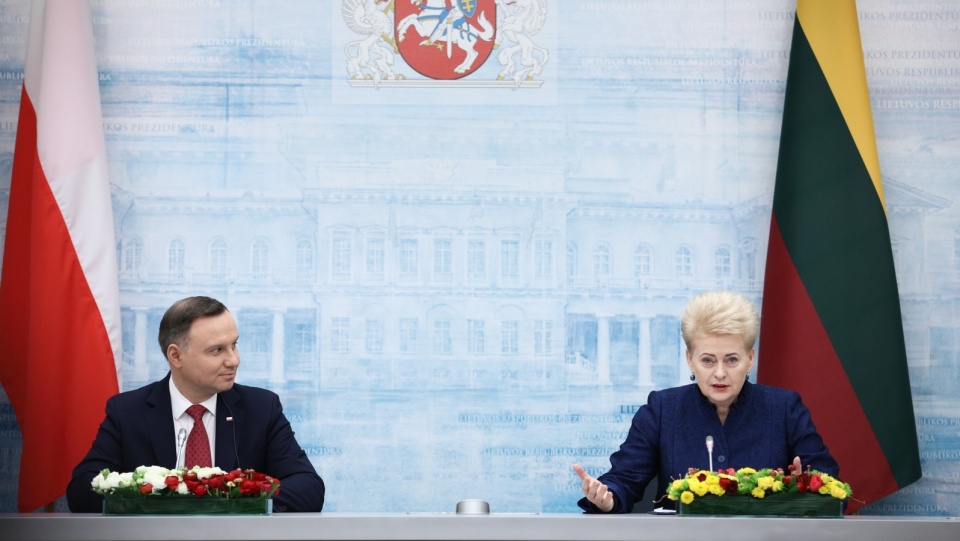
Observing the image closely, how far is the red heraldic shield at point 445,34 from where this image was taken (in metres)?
4.57

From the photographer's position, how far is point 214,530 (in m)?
2.44

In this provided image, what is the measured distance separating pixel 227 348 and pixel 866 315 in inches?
95.8

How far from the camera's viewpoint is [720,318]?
3.63 m

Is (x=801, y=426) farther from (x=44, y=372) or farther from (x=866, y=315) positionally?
(x=44, y=372)

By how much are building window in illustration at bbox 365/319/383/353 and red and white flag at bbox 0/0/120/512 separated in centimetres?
99

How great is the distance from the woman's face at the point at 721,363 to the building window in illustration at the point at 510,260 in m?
1.02

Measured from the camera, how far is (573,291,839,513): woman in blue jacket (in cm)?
364

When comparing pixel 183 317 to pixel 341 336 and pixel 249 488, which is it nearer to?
pixel 341 336

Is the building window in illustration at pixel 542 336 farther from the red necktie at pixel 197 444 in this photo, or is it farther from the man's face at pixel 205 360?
the red necktie at pixel 197 444

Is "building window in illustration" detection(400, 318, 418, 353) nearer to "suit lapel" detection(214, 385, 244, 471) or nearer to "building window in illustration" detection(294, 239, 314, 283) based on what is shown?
"building window in illustration" detection(294, 239, 314, 283)

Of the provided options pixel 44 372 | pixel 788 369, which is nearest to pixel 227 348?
pixel 44 372

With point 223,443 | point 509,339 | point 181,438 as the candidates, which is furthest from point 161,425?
point 509,339

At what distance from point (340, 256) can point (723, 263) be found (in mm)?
1577

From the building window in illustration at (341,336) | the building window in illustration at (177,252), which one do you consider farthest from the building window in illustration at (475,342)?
the building window in illustration at (177,252)
